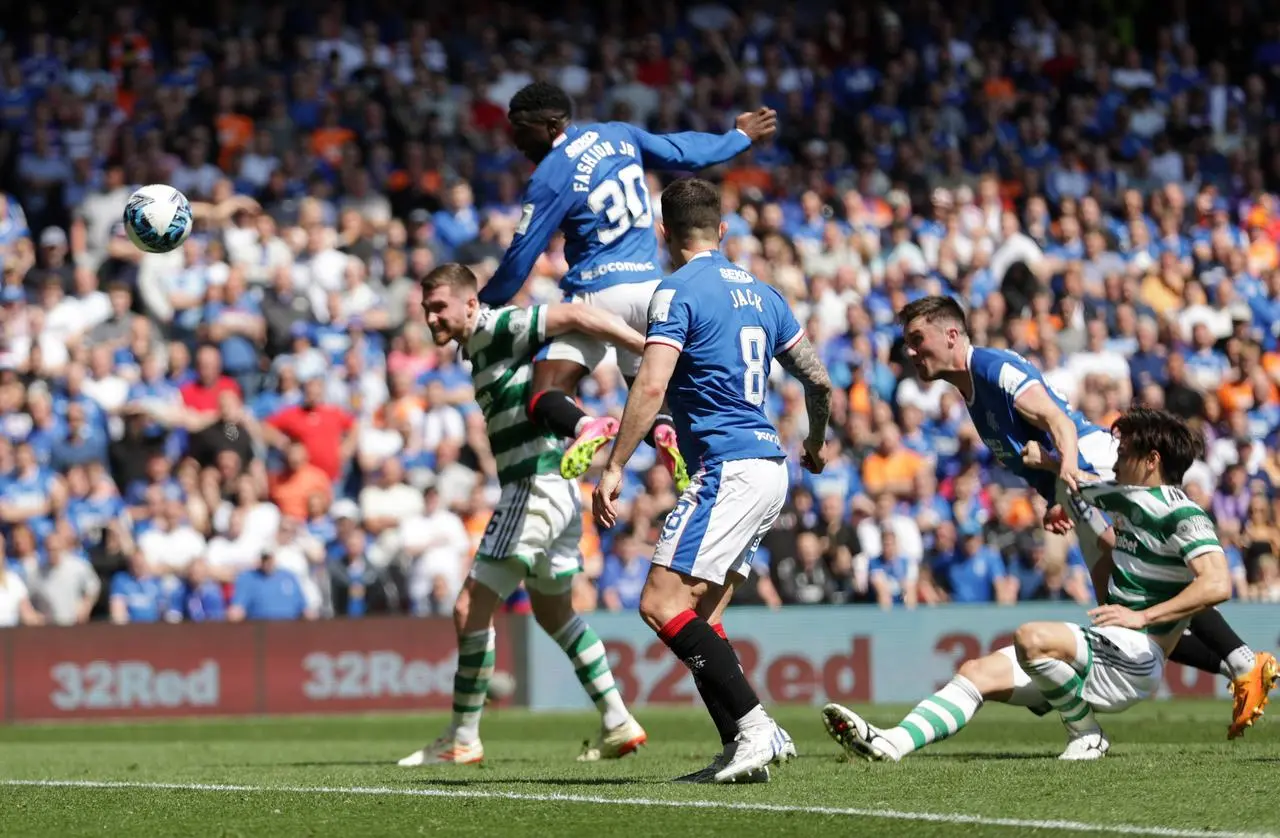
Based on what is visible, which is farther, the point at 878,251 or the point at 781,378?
the point at 878,251

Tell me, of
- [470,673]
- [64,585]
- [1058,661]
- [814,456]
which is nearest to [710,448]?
[814,456]

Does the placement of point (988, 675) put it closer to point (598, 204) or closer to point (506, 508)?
point (506, 508)

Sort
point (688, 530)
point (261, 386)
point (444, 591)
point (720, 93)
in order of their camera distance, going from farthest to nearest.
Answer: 1. point (720, 93)
2. point (261, 386)
3. point (444, 591)
4. point (688, 530)

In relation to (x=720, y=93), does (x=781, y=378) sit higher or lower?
lower

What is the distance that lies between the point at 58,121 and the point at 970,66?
457 inches

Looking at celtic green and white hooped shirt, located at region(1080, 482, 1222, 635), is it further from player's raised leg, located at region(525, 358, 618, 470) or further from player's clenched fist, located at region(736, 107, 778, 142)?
player's clenched fist, located at region(736, 107, 778, 142)

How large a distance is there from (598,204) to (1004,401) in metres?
2.30

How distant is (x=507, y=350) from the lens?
9.95 m

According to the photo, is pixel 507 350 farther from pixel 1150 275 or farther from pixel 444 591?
pixel 1150 275

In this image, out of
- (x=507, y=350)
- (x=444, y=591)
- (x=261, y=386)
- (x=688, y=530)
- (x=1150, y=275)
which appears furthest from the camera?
(x=1150, y=275)

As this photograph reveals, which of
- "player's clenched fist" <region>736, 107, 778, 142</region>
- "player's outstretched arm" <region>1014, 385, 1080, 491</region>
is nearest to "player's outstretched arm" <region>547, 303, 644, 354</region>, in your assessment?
"player's clenched fist" <region>736, 107, 778, 142</region>

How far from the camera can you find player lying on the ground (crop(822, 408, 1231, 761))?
26.9 ft

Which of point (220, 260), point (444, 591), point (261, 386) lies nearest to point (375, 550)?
point (444, 591)

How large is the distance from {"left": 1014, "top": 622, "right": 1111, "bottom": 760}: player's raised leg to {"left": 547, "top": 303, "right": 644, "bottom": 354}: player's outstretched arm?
245 cm
